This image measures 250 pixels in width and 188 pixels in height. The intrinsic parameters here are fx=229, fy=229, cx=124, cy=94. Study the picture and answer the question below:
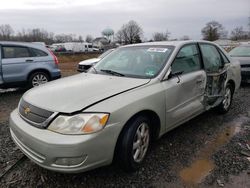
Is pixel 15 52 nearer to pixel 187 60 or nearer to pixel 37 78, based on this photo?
pixel 37 78

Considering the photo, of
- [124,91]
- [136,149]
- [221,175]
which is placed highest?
[124,91]

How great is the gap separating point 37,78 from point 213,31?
241ft

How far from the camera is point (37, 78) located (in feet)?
23.1

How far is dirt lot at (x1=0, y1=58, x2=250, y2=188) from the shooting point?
8.74 ft

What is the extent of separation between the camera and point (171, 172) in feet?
9.39

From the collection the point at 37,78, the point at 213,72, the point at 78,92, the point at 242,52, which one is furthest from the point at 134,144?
the point at 242,52

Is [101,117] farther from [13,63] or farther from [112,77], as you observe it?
[13,63]

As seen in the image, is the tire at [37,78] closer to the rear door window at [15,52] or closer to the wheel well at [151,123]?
the rear door window at [15,52]

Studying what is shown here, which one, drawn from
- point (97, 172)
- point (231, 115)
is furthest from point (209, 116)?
point (97, 172)

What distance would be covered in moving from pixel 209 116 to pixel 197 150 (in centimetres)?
162

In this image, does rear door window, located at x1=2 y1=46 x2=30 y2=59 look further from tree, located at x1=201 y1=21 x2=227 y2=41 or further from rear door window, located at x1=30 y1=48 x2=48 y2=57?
tree, located at x1=201 y1=21 x2=227 y2=41

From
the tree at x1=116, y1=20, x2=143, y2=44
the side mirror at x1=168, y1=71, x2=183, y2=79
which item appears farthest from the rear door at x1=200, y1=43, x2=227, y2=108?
the tree at x1=116, y1=20, x2=143, y2=44

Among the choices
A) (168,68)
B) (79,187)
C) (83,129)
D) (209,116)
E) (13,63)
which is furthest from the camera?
(13,63)

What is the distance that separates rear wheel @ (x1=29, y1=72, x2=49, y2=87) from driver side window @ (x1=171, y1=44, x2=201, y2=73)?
4.92 meters
